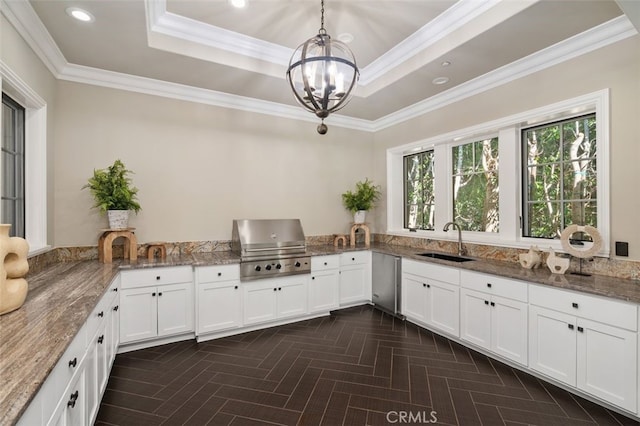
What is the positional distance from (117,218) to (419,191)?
391cm

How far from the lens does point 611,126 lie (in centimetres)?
249

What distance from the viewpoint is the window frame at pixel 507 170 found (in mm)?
2537

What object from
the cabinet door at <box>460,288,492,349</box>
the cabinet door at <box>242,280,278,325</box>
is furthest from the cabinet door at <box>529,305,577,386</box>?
the cabinet door at <box>242,280,278,325</box>

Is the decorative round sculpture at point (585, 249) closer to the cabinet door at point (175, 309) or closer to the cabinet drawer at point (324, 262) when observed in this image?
the cabinet drawer at point (324, 262)

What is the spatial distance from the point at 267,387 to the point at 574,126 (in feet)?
11.9

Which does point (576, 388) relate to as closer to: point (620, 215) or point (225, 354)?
point (620, 215)

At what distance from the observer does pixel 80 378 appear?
1.58 meters

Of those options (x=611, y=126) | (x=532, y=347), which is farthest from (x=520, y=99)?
(x=532, y=347)

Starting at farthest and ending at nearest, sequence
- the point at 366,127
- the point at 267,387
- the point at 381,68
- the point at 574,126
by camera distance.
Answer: the point at 366,127 < the point at 381,68 < the point at 574,126 < the point at 267,387

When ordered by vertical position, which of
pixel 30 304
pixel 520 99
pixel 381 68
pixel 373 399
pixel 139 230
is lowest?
pixel 373 399

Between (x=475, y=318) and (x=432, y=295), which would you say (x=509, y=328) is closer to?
(x=475, y=318)

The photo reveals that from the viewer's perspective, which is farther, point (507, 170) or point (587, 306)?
point (507, 170)

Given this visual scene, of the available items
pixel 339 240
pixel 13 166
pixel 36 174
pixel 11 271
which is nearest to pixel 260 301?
pixel 339 240

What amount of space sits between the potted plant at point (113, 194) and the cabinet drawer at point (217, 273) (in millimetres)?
933
